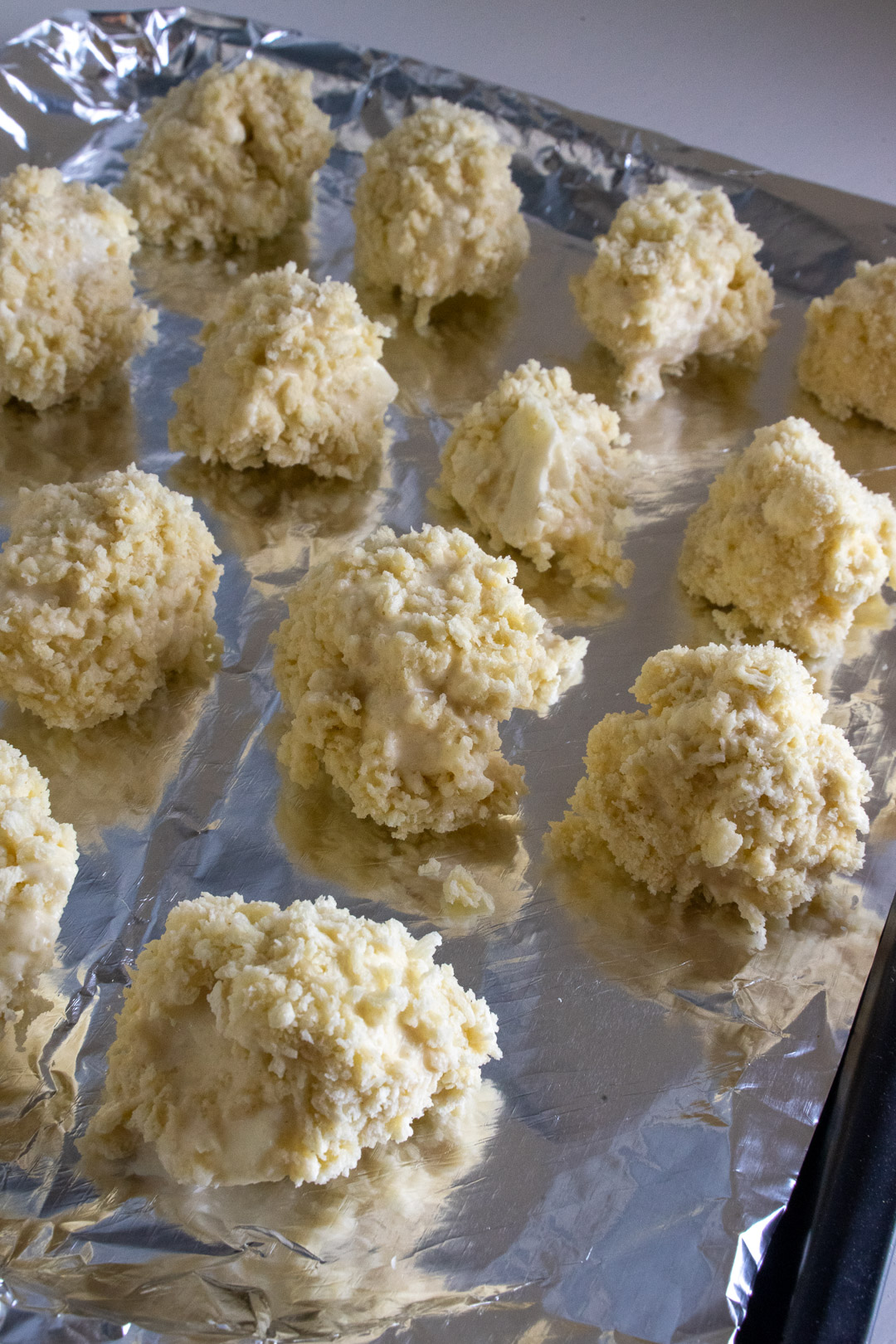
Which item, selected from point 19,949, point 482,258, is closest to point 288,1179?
point 19,949

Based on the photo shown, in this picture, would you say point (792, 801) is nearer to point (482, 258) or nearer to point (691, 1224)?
point (691, 1224)

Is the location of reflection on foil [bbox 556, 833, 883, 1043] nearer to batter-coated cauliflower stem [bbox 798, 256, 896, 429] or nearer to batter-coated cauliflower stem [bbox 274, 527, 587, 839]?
batter-coated cauliflower stem [bbox 274, 527, 587, 839]

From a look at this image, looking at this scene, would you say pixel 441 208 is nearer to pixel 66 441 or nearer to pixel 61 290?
pixel 61 290

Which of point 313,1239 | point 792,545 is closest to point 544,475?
point 792,545

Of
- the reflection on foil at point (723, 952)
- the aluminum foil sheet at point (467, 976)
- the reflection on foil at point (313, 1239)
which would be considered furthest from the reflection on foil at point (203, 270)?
the reflection on foil at point (313, 1239)

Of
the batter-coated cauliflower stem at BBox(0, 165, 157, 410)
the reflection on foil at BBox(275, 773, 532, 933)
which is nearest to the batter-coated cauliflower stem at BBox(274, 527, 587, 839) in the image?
the reflection on foil at BBox(275, 773, 532, 933)

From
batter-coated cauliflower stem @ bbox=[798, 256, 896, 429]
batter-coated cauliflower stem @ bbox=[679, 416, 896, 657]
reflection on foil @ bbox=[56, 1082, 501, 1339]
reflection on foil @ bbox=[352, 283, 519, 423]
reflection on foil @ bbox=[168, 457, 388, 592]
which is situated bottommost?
reflection on foil @ bbox=[56, 1082, 501, 1339]
